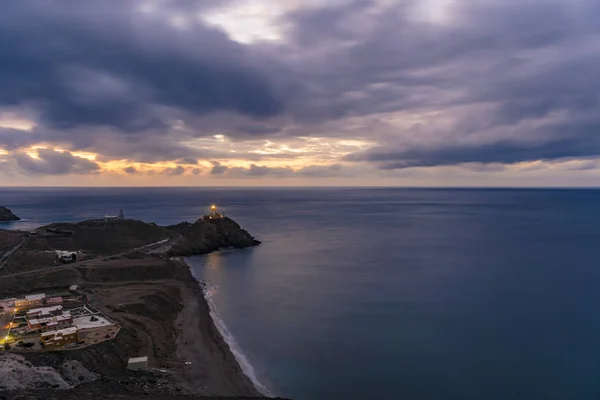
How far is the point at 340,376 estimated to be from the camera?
4759 cm

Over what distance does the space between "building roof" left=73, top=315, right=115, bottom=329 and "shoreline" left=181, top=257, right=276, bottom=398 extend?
15456mm

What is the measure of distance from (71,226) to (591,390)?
12729 cm

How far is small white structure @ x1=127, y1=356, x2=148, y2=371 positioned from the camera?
43.8 metres

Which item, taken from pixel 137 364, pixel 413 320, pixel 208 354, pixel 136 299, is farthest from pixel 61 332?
pixel 413 320

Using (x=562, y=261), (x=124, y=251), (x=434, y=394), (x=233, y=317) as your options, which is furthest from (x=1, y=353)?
(x=562, y=261)

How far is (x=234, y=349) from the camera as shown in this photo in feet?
184

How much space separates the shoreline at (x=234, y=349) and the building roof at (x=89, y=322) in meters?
15.5

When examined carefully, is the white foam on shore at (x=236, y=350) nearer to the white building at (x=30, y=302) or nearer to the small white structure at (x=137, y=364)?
the small white structure at (x=137, y=364)

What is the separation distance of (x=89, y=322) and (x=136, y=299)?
14325mm

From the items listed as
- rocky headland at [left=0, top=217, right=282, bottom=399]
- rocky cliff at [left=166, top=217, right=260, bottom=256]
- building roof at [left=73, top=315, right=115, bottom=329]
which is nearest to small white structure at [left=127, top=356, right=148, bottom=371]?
rocky headland at [left=0, top=217, right=282, bottom=399]

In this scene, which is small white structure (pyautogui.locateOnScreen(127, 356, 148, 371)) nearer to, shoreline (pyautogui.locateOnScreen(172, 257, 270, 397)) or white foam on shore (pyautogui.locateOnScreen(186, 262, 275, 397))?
shoreline (pyautogui.locateOnScreen(172, 257, 270, 397))

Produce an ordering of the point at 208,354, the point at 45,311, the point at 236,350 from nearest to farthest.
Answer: the point at 208,354 < the point at 45,311 < the point at 236,350

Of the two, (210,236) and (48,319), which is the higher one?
(210,236)

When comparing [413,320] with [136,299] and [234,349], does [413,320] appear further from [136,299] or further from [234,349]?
[136,299]
